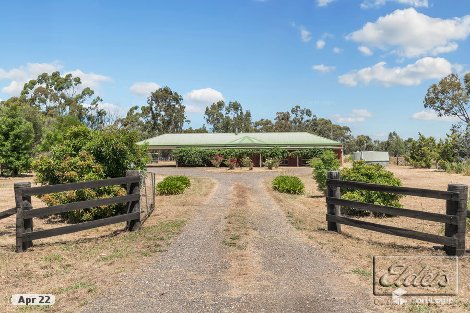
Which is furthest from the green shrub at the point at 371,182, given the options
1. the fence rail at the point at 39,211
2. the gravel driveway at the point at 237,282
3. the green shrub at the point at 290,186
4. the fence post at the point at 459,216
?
the fence rail at the point at 39,211

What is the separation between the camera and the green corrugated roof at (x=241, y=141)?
1890 inches

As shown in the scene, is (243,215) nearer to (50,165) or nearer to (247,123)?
(50,165)

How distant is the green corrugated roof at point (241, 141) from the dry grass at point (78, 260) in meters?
37.8

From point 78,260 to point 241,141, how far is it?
4255cm

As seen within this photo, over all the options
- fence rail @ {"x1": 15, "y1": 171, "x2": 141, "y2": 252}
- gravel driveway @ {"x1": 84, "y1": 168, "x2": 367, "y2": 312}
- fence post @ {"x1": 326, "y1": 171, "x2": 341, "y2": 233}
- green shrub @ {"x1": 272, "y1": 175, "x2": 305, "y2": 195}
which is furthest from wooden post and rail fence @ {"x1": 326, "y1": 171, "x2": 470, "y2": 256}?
green shrub @ {"x1": 272, "y1": 175, "x2": 305, "y2": 195}

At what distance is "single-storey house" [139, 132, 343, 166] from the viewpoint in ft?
157

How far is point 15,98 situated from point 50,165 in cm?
8195

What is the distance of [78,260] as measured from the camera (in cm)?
722

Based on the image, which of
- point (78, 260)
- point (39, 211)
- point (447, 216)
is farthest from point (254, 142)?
point (78, 260)

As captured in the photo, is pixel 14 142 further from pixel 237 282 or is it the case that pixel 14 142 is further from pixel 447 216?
pixel 447 216

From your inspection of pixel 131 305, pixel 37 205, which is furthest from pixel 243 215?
pixel 37 205

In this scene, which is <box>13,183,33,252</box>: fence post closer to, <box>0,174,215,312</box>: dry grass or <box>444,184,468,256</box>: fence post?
<box>0,174,215,312</box>: dry grass

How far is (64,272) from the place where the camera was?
21.3 ft

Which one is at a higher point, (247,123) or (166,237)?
(247,123)
